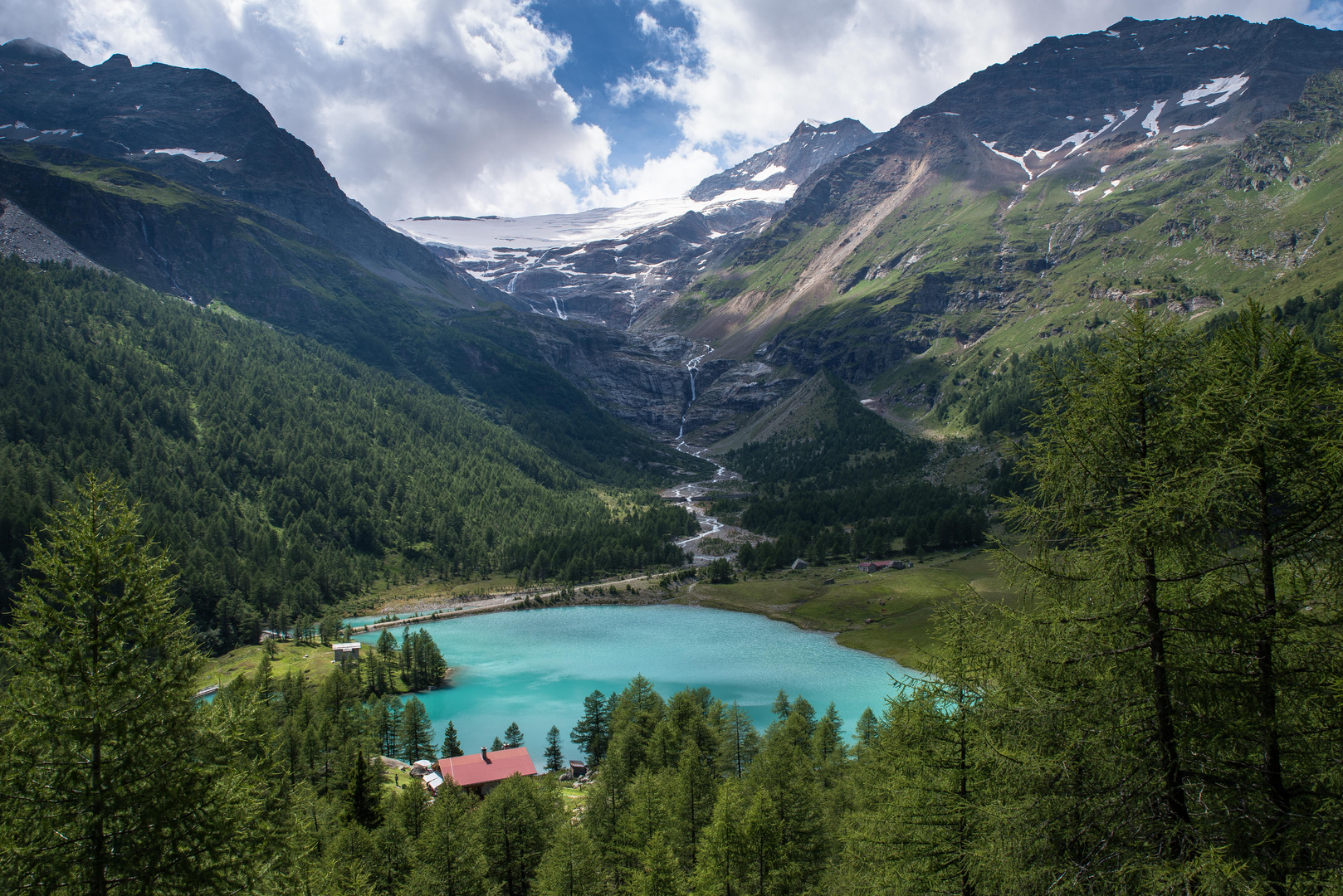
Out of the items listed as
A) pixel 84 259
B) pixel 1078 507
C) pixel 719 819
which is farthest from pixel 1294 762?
pixel 84 259

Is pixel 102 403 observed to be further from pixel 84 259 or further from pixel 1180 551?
pixel 1180 551

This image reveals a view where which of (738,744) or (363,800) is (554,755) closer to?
(738,744)

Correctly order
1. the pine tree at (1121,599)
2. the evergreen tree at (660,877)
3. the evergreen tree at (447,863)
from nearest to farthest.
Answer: the pine tree at (1121,599)
the evergreen tree at (660,877)
the evergreen tree at (447,863)

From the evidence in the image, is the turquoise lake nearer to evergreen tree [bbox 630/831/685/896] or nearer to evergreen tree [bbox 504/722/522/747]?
evergreen tree [bbox 504/722/522/747]

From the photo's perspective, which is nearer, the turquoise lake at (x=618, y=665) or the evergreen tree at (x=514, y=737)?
the evergreen tree at (x=514, y=737)

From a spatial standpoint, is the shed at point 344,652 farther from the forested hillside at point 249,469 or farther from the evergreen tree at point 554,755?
the evergreen tree at point 554,755

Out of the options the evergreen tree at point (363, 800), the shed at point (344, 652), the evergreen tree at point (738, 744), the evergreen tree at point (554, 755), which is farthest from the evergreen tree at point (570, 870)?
the shed at point (344, 652)
